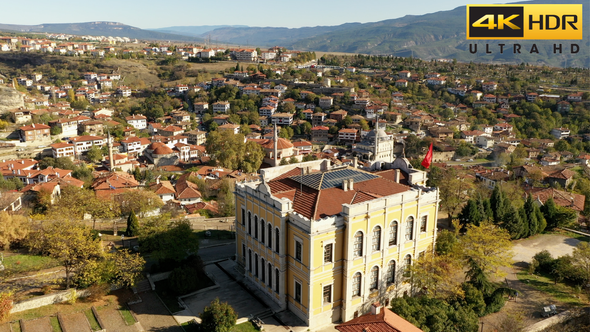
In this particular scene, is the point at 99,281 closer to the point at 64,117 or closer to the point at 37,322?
→ the point at 37,322

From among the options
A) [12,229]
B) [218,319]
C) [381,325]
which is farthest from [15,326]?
[381,325]

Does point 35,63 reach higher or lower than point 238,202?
higher

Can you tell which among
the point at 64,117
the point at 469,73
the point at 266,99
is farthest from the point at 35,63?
the point at 469,73

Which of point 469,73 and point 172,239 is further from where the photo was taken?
point 469,73

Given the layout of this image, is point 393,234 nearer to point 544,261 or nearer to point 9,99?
point 544,261

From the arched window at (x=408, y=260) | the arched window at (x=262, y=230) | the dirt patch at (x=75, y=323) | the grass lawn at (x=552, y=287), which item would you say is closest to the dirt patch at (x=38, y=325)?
the dirt patch at (x=75, y=323)

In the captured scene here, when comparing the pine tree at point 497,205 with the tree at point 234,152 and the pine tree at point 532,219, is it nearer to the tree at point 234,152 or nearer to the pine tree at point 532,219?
the pine tree at point 532,219

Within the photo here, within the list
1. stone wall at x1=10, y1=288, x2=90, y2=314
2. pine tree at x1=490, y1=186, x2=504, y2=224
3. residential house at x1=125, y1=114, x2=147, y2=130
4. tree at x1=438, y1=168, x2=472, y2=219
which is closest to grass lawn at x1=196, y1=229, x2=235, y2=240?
stone wall at x1=10, y1=288, x2=90, y2=314
